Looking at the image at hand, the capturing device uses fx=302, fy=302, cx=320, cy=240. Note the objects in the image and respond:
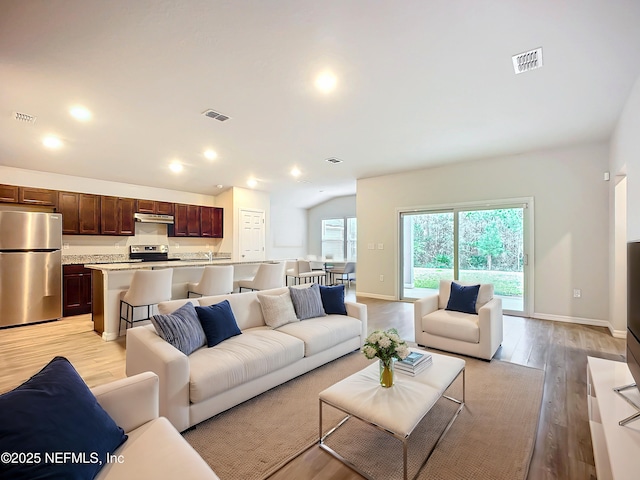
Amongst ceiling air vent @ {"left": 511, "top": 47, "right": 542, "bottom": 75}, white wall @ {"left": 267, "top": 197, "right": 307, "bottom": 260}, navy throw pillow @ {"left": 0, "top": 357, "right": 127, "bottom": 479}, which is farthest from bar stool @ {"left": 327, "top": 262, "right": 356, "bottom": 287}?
navy throw pillow @ {"left": 0, "top": 357, "right": 127, "bottom": 479}

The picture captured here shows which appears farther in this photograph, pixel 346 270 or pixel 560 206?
pixel 346 270

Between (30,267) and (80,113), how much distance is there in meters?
2.87

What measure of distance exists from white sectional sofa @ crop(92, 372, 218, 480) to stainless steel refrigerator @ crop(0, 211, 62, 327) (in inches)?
199

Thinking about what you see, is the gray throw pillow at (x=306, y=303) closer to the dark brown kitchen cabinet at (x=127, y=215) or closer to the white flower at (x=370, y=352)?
the white flower at (x=370, y=352)

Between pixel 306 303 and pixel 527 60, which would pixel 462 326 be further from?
pixel 527 60

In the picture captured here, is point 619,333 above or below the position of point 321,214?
below

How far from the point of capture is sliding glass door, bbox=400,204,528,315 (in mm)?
5391

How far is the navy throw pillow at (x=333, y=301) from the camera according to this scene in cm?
368

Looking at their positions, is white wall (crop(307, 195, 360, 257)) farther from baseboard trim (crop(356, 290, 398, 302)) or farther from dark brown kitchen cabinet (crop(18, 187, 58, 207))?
dark brown kitchen cabinet (crop(18, 187, 58, 207))

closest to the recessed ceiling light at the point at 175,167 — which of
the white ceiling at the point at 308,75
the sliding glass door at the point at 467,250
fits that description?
the white ceiling at the point at 308,75

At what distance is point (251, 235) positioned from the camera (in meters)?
8.27

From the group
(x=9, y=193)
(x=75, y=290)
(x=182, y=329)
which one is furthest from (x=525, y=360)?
(x=9, y=193)

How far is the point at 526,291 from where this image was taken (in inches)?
205

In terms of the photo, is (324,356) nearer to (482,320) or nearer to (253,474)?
(253,474)
